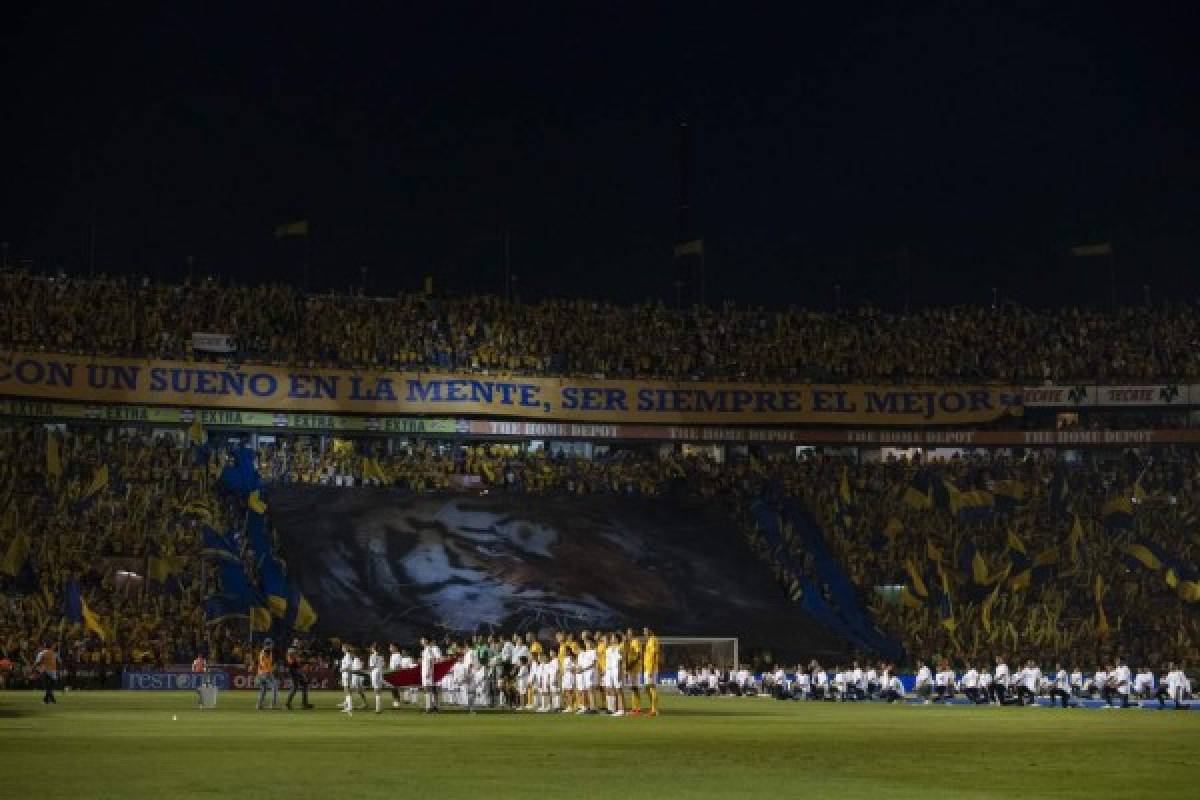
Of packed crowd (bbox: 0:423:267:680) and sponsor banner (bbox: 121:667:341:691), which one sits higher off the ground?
packed crowd (bbox: 0:423:267:680)

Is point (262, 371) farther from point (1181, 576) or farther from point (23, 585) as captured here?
point (1181, 576)

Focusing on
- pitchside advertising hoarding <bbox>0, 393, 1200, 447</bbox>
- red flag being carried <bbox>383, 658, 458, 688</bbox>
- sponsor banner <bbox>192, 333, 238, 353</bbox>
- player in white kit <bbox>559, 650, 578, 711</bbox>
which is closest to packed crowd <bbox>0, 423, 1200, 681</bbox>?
pitchside advertising hoarding <bbox>0, 393, 1200, 447</bbox>

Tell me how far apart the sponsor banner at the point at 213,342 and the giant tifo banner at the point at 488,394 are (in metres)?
1.14

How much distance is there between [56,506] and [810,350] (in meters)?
39.9

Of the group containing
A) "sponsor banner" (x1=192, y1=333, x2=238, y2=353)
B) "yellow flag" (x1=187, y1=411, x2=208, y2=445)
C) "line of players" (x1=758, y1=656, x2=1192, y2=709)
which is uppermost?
"sponsor banner" (x1=192, y1=333, x2=238, y2=353)

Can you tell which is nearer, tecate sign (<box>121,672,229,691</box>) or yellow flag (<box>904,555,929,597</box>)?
tecate sign (<box>121,672,229,691</box>)

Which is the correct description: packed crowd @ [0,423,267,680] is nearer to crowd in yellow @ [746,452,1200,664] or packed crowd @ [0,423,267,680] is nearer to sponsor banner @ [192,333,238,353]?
sponsor banner @ [192,333,238,353]

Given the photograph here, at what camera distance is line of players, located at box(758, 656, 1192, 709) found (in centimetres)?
6300

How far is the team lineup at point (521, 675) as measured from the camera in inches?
1973

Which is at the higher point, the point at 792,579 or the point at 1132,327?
the point at 1132,327

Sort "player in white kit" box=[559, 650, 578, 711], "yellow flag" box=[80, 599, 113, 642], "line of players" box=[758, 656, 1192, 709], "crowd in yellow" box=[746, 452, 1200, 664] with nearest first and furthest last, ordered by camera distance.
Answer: "player in white kit" box=[559, 650, 578, 711] < "line of players" box=[758, 656, 1192, 709] < "yellow flag" box=[80, 599, 113, 642] < "crowd in yellow" box=[746, 452, 1200, 664]

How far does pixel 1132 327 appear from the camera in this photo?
314 ft

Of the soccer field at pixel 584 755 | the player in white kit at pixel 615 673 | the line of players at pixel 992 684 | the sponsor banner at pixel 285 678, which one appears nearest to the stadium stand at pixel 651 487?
the sponsor banner at pixel 285 678

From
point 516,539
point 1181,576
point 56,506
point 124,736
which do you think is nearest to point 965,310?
point 1181,576
